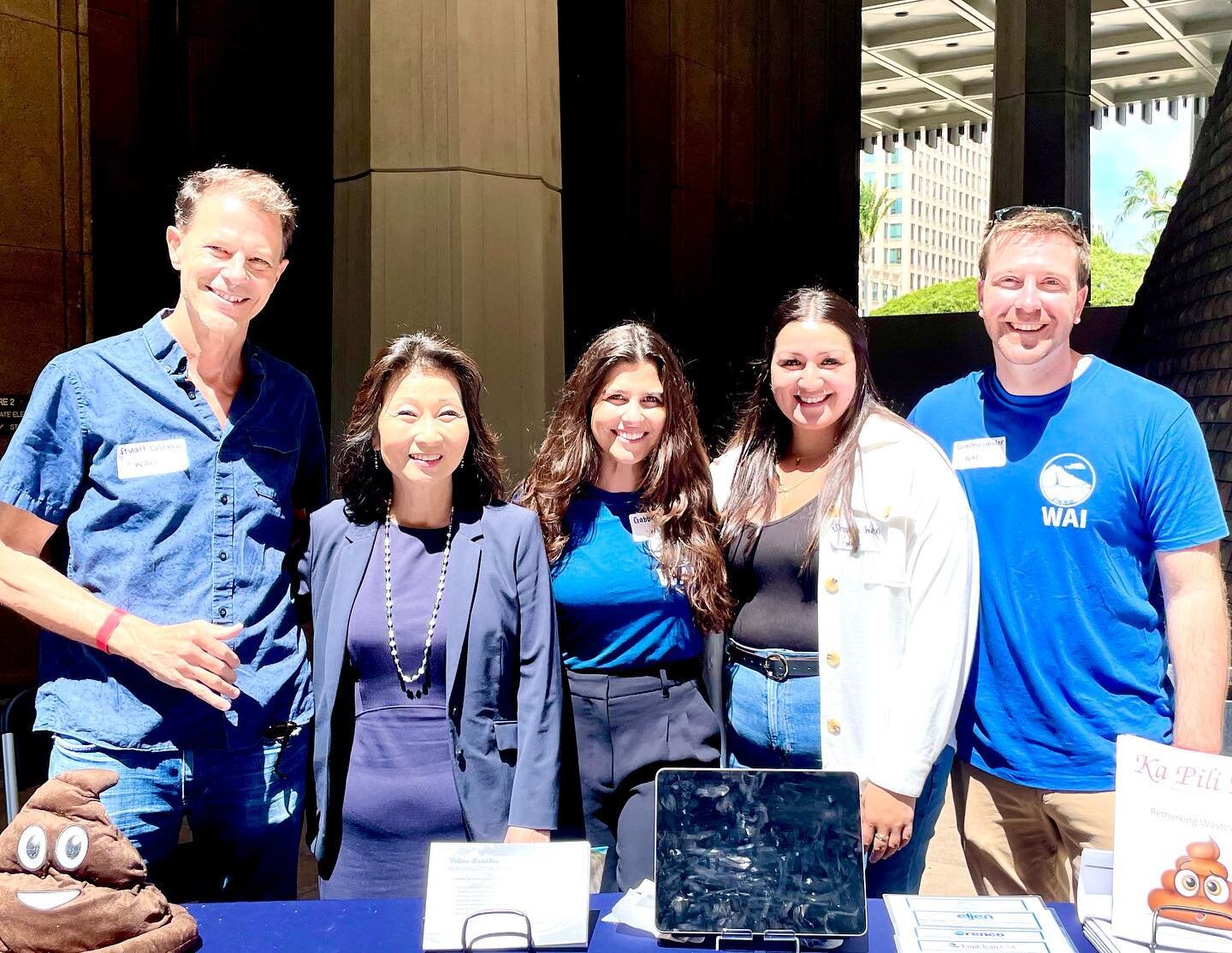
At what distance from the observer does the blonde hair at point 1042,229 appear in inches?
89.7

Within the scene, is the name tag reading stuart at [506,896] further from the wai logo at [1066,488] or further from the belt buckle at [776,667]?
the wai logo at [1066,488]

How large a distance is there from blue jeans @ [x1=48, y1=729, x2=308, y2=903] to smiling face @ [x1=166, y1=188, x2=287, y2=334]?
2.90ft

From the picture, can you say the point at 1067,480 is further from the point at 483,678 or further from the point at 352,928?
the point at 352,928

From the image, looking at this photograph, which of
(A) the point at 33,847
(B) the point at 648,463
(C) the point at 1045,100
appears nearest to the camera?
(A) the point at 33,847

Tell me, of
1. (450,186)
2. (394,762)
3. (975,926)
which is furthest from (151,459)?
(450,186)

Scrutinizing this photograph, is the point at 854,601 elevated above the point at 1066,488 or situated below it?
below

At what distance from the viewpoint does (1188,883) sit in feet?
5.13

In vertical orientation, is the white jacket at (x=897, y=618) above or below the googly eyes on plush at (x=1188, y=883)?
above

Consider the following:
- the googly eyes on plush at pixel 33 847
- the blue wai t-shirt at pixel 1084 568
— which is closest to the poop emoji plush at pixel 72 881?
the googly eyes on plush at pixel 33 847

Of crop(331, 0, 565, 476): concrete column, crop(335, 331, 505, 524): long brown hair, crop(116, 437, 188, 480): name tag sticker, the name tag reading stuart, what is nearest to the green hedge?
crop(331, 0, 565, 476): concrete column

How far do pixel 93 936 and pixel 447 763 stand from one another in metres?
0.69

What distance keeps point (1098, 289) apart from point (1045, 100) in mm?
39696

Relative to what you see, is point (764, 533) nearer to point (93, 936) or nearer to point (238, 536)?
point (238, 536)

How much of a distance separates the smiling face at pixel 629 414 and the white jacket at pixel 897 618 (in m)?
0.50
